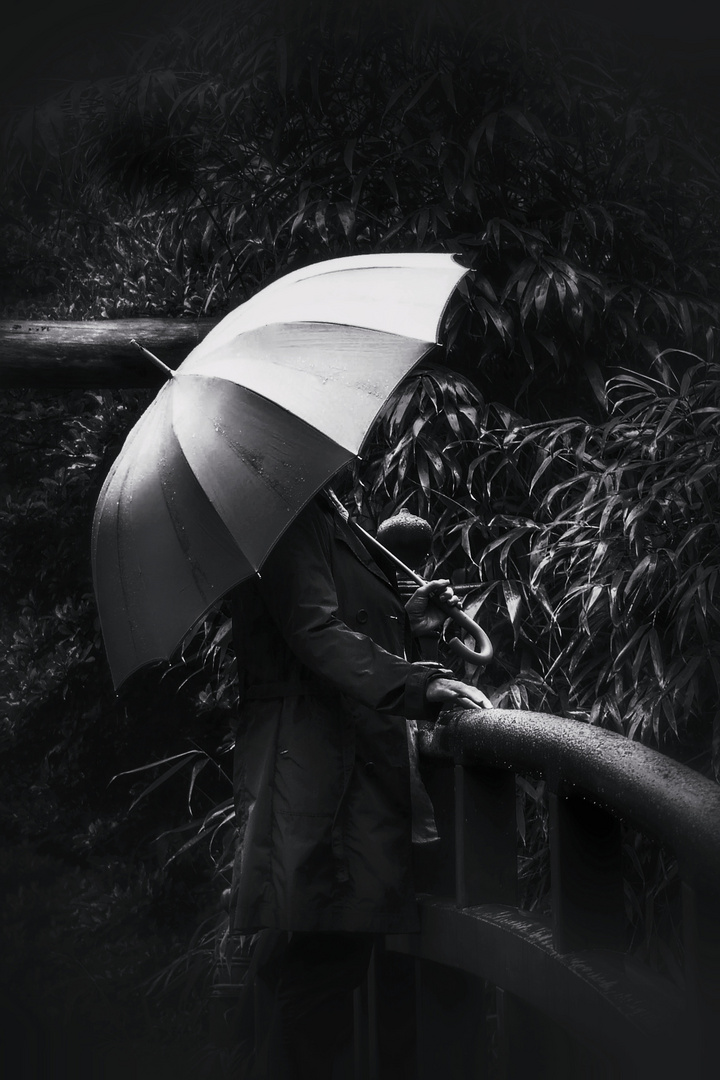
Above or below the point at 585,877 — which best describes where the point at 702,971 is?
above

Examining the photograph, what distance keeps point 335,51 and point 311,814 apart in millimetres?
2933

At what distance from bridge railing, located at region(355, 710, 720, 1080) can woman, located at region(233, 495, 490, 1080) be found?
9 cm

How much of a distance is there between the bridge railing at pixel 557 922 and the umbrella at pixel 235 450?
46cm

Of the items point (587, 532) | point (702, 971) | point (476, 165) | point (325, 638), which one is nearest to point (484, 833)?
point (325, 638)

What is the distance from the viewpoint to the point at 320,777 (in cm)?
182

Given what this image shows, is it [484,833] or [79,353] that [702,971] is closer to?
[484,833]

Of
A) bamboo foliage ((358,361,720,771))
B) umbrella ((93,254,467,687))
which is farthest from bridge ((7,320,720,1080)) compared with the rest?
bamboo foliage ((358,361,720,771))

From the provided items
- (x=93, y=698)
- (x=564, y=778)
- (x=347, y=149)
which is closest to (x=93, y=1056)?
(x=93, y=698)

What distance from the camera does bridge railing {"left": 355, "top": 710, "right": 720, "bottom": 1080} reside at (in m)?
1.21

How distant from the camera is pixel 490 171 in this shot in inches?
147

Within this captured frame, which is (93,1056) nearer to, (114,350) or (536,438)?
(114,350)

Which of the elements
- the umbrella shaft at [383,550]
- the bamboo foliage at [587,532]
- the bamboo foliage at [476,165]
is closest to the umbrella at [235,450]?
the umbrella shaft at [383,550]

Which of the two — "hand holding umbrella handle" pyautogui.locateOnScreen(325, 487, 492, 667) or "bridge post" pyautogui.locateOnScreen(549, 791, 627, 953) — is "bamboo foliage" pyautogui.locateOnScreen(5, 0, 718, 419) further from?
"bridge post" pyautogui.locateOnScreen(549, 791, 627, 953)

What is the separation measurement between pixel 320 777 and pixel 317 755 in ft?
0.11
